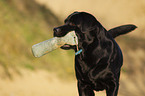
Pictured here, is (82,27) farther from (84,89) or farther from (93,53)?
(84,89)

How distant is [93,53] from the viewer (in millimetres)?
3121

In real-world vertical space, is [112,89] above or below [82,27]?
below

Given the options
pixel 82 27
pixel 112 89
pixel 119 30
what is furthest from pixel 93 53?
pixel 119 30

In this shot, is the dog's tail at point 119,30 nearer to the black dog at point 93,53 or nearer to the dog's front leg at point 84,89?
the black dog at point 93,53

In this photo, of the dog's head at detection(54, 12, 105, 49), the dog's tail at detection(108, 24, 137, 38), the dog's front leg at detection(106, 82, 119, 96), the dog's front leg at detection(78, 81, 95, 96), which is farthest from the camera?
the dog's tail at detection(108, 24, 137, 38)

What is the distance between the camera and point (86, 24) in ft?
9.87

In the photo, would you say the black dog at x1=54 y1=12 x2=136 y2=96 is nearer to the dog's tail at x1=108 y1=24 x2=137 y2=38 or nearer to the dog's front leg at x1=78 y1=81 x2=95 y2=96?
the dog's front leg at x1=78 y1=81 x2=95 y2=96

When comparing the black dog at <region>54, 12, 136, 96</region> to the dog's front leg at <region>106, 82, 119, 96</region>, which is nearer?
the black dog at <region>54, 12, 136, 96</region>

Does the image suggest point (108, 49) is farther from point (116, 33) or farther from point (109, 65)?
point (116, 33)

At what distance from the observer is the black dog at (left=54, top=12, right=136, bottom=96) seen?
9.93ft

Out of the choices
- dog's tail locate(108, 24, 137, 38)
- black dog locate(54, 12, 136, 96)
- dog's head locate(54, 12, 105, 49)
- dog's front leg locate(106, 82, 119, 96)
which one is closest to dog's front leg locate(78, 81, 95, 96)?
black dog locate(54, 12, 136, 96)

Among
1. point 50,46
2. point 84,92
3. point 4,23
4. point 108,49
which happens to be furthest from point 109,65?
point 4,23

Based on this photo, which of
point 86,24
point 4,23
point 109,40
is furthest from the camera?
point 4,23

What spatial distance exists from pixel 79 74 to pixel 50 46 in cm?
47
